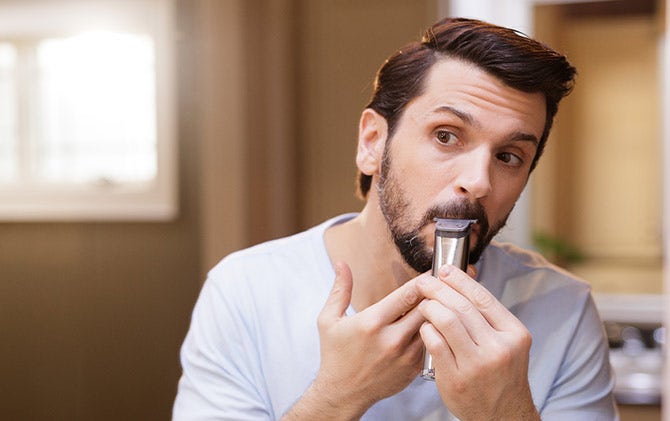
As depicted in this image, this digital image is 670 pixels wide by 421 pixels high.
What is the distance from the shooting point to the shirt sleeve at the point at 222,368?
795 millimetres

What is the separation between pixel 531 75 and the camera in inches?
28.5

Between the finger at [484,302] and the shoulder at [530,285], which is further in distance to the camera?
the shoulder at [530,285]

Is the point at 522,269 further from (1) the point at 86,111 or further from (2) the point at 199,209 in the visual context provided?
(1) the point at 86,111

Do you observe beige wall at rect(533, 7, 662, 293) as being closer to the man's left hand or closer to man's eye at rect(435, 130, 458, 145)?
man's eye at rect(435, 130, 458, 145)

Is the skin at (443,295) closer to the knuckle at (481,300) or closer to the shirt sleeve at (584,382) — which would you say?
the knuckle at (481,300)

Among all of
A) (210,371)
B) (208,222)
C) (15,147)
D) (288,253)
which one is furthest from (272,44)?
(210,371)

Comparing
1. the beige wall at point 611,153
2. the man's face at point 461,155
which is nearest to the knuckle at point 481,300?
the man's face at point 461,155

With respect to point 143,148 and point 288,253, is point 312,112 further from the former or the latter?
point 288,253

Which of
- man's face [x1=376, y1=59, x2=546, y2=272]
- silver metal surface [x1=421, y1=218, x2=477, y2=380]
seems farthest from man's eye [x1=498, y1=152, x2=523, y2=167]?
silver metal surface [x1=421, y1=218, x2=477, y2=380]

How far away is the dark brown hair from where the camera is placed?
2.37 feet

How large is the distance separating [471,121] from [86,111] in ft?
4.86

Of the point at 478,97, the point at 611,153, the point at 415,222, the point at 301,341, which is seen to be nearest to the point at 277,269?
the point at 301,341

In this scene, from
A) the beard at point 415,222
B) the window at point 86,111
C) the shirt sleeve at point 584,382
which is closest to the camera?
the beard at point 415,222

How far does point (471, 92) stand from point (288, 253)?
288mm
